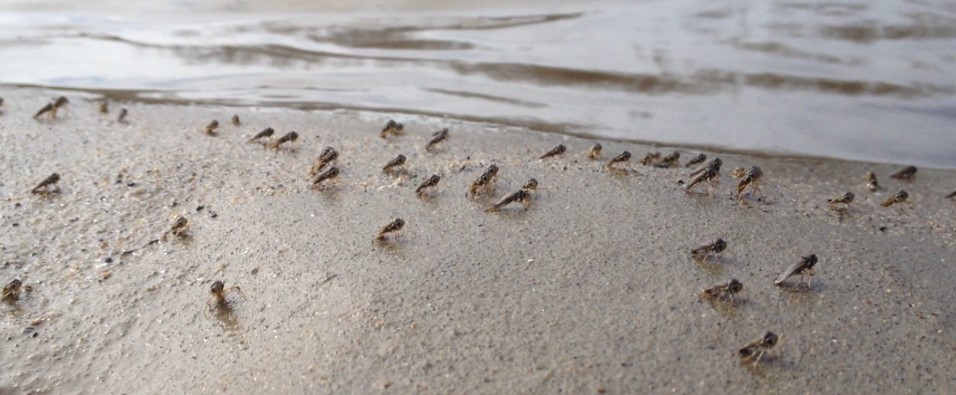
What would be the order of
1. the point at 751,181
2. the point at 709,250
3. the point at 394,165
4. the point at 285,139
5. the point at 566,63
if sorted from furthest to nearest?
1. the point at 566,63
2. the point at 285,139
3. the point at 394,165
4. the point at 751,181
5. the point at 709,250

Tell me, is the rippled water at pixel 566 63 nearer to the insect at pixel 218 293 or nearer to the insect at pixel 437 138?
the insect at pixel 437 138

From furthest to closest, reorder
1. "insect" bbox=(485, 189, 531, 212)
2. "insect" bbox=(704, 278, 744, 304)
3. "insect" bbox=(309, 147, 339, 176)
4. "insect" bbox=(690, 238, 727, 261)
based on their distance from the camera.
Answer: "insect" bbox=(309, 147, 339, 176), "insect" bbox=(485, 189, 531, 212), "insect" bbox=(690, 238, 727, 261), "insect" bbox=(704, 278, 744, 304)

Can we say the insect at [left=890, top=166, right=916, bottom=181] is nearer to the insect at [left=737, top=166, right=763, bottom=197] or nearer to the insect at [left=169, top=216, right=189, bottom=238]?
the insect at [left=737, top=166, right=763, bottom=197]

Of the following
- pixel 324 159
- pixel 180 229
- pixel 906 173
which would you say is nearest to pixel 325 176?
pixel 324 159

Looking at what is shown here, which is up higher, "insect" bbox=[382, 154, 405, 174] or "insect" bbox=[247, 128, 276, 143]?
"insect" bbox=[247, 128, 276, 143]

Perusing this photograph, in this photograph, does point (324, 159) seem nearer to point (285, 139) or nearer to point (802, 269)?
point (285, 139)

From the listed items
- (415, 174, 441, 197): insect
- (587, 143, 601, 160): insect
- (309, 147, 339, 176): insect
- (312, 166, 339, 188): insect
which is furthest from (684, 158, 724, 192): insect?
(309, 147, 339, 176): insect
